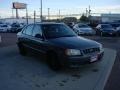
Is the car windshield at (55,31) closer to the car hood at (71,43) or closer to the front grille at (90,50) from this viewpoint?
the car hood at (71,43)

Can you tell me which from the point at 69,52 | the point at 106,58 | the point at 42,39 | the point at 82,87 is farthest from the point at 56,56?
the point at 106,58

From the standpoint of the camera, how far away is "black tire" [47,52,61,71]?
680 cm

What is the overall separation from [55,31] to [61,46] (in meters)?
1.44

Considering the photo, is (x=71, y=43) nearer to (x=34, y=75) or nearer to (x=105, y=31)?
(x=34, y=75)

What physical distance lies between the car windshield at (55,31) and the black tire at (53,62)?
73 cm

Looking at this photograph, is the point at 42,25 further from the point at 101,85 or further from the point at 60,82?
the point at 101,85

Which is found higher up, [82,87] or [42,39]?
[42,39]

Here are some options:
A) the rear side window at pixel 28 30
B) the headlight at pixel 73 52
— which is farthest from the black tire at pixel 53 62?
the rear side window at pixel 28 30

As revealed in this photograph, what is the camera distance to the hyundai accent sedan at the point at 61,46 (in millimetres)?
6359

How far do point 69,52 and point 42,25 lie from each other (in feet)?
7.18

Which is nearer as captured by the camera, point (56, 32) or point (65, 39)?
point (65, 39)

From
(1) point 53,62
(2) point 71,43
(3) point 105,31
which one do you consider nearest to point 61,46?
(2) point 71,43

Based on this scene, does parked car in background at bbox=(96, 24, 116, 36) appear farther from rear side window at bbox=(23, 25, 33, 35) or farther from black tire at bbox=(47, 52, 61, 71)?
black tire at bbox=(47, 52, 61, 71)

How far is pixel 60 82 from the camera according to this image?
5895 mm
